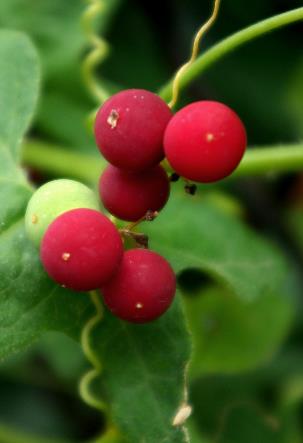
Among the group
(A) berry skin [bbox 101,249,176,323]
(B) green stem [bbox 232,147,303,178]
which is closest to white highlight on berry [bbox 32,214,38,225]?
(A) berry skin [bbox 101,249,176,323]

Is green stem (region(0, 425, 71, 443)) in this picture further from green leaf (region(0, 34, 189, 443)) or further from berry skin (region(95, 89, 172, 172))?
berry skin (region(95, 89, 172, 172))

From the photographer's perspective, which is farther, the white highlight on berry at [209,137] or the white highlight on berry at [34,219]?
the white highlight on berry at [34,219]

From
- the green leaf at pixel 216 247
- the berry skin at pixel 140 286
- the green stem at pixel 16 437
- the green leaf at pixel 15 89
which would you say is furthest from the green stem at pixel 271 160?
the green stem at pixel 16 437

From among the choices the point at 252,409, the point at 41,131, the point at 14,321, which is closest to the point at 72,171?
the point at 41,131

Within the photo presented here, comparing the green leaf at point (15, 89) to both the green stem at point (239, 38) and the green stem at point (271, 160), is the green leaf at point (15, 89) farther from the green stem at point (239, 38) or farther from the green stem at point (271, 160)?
the green stem at point (271, 160)

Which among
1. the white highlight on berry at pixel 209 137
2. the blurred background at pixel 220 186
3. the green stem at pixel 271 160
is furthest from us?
the blurred background at pixel 220 186
